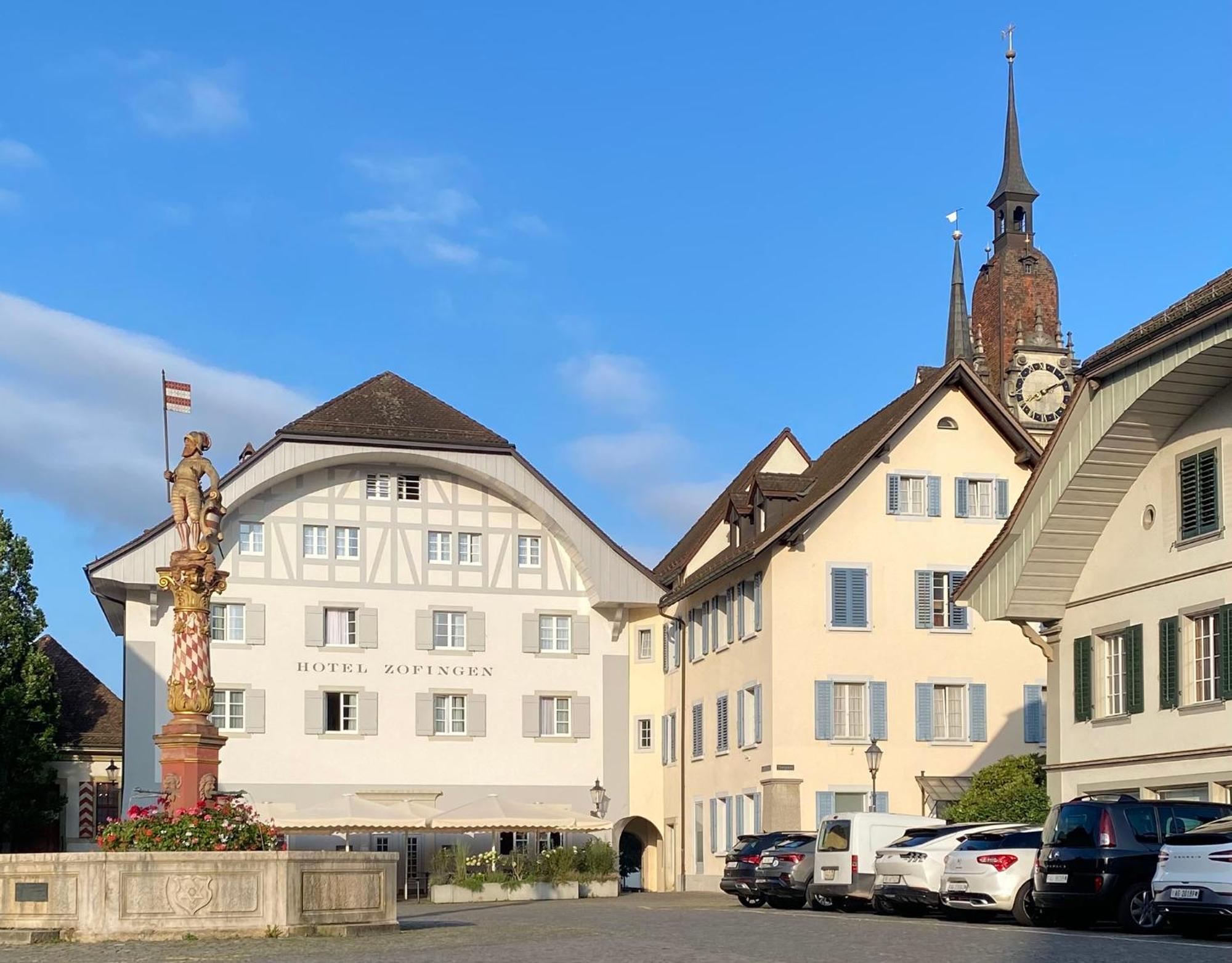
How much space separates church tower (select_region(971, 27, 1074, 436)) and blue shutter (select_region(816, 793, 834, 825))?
237 feet

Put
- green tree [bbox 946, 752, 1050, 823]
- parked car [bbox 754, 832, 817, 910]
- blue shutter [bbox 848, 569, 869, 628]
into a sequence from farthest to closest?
blue shutter [bbox 848, 569, 869, 628], green tree [bbox 946, 752, 1050, 823], parked car [bbox 754, 832, 817, 910]

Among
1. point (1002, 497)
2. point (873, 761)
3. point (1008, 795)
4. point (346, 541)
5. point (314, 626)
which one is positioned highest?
point (1002, 497)

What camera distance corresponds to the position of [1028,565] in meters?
32.9

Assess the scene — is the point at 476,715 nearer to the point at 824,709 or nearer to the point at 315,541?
the point at 315,541

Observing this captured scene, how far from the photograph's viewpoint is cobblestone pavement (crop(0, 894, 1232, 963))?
1802 cm

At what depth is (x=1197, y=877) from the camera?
1975cm

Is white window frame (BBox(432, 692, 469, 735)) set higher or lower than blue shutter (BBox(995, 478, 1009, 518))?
lower

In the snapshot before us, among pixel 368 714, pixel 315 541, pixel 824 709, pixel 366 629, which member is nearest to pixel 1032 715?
pixel 824 709

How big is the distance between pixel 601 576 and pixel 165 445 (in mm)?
20866

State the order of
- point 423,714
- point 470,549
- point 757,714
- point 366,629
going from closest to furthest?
1. point 757,714
2. point 366,629
3. point 423,714
4. point 470,549

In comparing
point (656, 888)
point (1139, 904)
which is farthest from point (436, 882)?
point (1139, 904)

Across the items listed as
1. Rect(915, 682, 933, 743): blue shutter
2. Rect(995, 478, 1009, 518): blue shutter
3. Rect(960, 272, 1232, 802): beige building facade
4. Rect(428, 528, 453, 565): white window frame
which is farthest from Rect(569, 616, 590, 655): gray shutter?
Rect(960, 272, 1232, 802): beige building facade

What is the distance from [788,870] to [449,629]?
21.9 meters

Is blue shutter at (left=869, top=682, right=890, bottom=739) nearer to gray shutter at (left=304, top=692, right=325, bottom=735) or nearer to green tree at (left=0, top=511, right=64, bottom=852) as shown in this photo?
Answer: gray shutter at (left=304, top=692, right=325, bottom=735)
